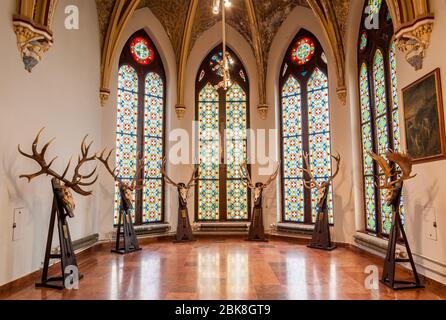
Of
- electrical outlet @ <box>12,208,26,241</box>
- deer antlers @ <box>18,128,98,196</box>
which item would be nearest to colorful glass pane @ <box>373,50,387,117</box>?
deer antlers @ <box>18,128,98,196</box>

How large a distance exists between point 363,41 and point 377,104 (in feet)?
5.59

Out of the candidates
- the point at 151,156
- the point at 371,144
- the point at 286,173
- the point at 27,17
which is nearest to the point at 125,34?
the point at 151,156

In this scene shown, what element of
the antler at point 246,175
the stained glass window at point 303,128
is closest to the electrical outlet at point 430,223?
the stained glass window at point 303,128

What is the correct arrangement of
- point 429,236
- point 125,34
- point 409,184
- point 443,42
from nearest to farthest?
point 443,42
point 429,236
point 409,184
point 125,34

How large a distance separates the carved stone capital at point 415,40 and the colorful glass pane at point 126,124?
6.44 m

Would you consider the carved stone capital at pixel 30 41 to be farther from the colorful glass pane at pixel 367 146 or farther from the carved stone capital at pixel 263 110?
the colorful glass pane at pixel 367 146

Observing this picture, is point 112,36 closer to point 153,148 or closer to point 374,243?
point 153,148

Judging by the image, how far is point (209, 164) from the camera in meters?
9.79

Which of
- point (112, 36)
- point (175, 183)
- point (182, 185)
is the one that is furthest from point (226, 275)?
point (112, 36)

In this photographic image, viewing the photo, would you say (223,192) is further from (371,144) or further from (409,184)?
(409,184)

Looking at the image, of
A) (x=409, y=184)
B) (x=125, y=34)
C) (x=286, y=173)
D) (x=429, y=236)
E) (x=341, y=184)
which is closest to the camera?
(x=429, y=236)

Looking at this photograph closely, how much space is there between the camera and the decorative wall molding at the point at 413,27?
4.80 metres

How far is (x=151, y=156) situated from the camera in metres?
9.16

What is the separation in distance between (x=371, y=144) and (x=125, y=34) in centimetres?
687
